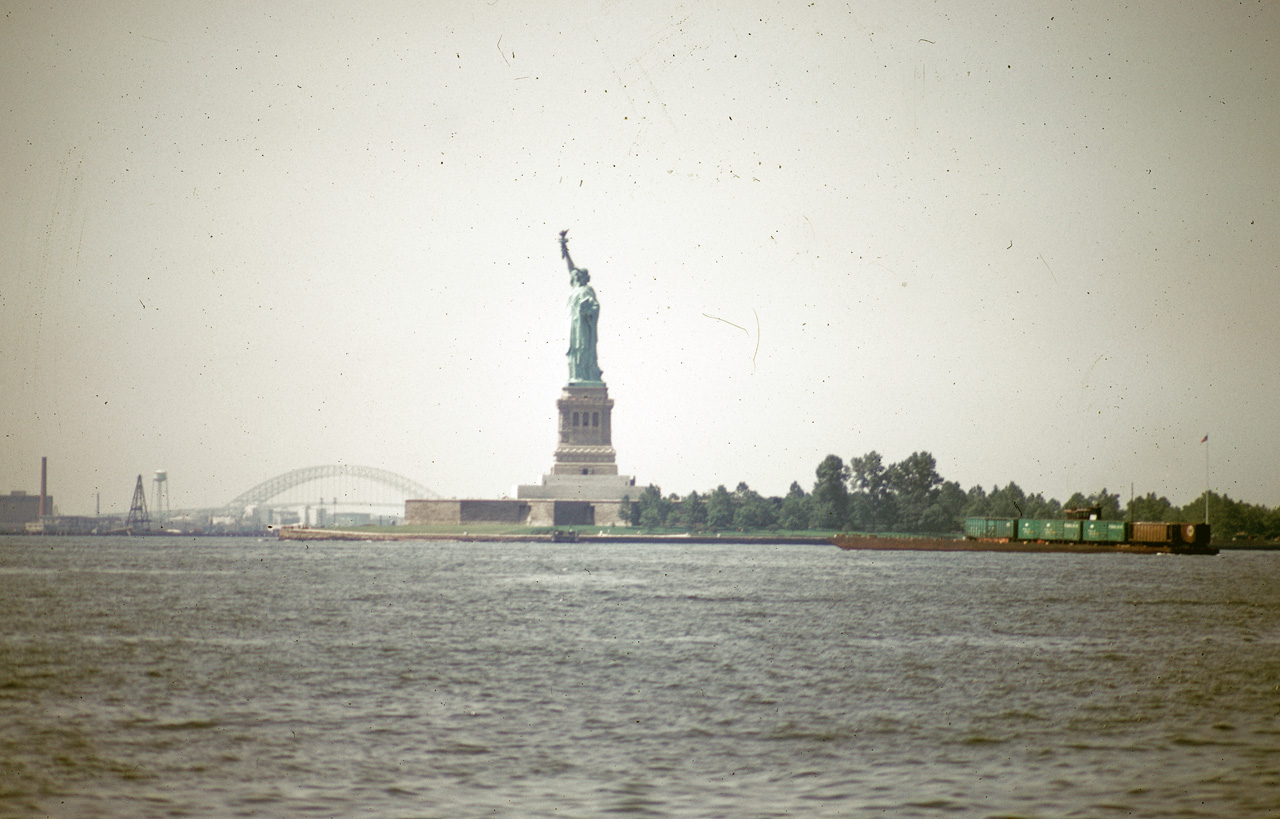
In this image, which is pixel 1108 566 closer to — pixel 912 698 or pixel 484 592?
pixel 484 592

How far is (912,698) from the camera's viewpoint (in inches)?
1367

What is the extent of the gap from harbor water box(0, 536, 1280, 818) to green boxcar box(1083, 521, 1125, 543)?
294 ft

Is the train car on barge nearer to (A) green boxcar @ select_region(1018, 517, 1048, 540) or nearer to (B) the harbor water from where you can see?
(A) green boxcar @ select_region(1018, 517, 1048, 540)

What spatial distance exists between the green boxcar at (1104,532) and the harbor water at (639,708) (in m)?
89.5

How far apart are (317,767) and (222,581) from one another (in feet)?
256

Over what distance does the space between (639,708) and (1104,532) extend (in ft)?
455

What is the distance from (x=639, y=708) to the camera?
32312 mm

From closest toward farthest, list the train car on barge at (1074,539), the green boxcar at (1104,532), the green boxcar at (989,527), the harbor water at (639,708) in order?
the harbor water at (639,708)
the train car on barge at (1074,539)
the green boxcar at (1104,532)
the green boxcar at (989,527)

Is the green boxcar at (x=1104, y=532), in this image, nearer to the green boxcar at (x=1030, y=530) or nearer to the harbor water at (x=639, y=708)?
the green boxcar at (x=1030, y=530)

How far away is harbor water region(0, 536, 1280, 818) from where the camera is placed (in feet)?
75.0

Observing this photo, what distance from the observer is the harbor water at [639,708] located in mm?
22875

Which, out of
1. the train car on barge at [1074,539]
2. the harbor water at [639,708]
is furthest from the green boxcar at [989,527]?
the harbor water at [639,708]

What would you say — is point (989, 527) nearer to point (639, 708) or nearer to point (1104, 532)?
point (1104, 532)

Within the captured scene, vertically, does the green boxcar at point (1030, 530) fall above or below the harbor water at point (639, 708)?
above
